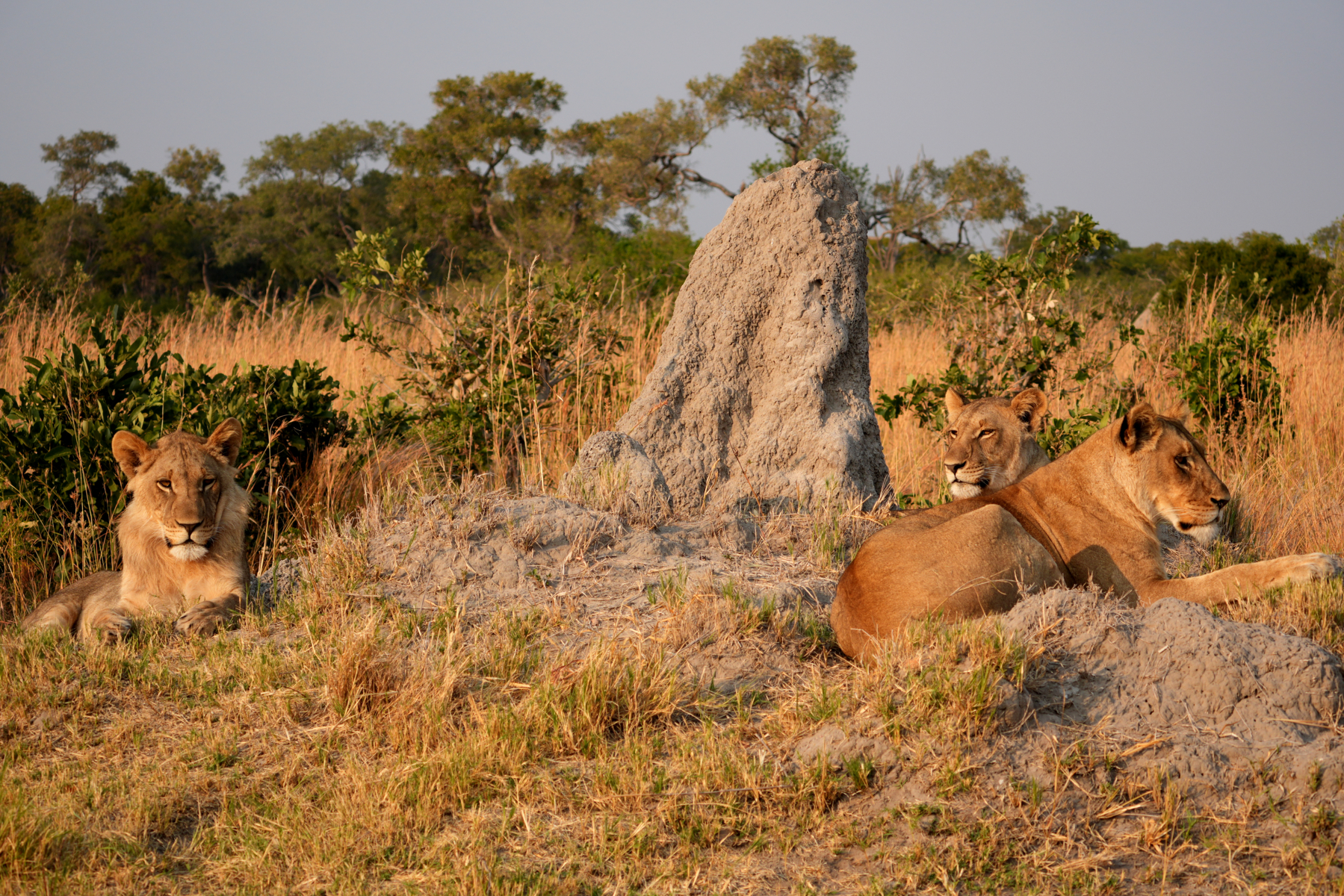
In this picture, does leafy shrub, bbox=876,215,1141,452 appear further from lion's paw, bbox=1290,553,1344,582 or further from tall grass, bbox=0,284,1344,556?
lion's paw, bbox=1290,553,1344,582

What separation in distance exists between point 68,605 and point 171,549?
2.47 feet

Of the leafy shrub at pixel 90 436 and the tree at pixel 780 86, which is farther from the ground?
the tree at pixel 780 86

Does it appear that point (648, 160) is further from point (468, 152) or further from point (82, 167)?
point (82, 167)

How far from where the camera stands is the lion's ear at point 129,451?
5316mm

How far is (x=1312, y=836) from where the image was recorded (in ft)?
10.7

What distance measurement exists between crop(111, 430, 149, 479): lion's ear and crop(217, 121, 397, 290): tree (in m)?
27.3

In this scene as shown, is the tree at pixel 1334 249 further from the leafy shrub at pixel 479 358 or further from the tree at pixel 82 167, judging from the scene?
the tree at pixel 82 167

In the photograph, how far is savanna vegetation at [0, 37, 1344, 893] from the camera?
3.27 meters

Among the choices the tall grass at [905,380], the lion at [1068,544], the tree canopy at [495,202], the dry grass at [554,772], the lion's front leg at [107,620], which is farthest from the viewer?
the tree canopy at [495,202]

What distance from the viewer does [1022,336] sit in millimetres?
7977

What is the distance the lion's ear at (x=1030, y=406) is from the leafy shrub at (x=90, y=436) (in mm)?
4417

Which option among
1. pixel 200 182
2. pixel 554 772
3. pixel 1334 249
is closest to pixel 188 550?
pixel 554 772

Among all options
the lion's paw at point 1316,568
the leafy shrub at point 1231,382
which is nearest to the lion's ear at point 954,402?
the lion's paw at point 1316,568

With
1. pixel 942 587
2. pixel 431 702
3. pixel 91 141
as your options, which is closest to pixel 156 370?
pixel 431 702
